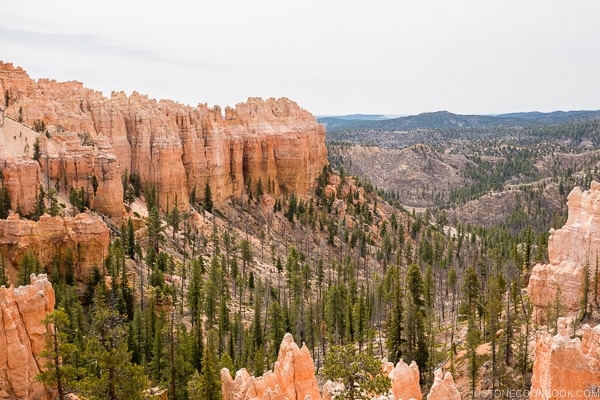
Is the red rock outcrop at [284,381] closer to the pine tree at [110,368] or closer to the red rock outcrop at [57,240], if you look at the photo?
the pine tree at [110,368]

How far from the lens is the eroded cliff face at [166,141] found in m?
73.7

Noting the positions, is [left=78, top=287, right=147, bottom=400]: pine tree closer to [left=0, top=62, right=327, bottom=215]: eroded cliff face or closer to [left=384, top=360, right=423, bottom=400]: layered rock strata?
[left=384, top=360, right=423, bottom=400]: layered rock strata

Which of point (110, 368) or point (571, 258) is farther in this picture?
point (571, 258)

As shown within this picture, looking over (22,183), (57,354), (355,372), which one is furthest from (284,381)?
(22,183)

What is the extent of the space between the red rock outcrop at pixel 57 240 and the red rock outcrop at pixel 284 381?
3226cm

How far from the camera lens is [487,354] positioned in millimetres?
44906

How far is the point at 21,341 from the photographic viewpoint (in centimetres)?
2891

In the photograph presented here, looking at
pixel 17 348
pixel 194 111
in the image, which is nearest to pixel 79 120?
pixel 194 111

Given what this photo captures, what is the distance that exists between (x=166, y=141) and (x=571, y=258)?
6401 cm

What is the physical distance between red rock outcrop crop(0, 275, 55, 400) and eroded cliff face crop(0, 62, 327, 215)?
142 ft

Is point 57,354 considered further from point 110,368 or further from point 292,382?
point 292,382

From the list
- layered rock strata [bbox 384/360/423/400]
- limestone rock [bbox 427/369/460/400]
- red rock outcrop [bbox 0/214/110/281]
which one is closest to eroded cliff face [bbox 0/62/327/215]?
red rock outcrop [bbox 0/214/110/281]

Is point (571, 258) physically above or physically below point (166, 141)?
below

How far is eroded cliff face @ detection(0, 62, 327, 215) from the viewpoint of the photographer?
73688 mm
